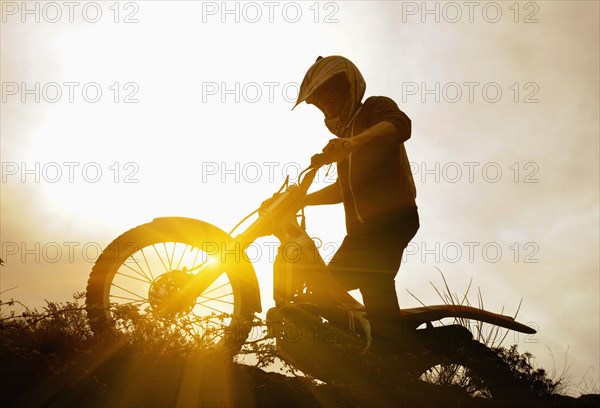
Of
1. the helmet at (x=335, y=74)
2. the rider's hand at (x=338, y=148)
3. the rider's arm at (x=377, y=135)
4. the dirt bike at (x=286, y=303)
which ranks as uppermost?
the helmet at (x=335, y=74)

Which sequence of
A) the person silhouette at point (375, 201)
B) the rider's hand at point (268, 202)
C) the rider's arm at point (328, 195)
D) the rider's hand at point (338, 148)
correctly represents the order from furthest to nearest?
1. the rider's arm at point (328, 195)
2. the rider's hand at point (268, 202)
3. the person silhouette at point (375, 201)
4. the rider's hand at point (338, 148)

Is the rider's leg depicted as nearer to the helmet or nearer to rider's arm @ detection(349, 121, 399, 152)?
rider's arm @ detection(349, 121, 399, 152)

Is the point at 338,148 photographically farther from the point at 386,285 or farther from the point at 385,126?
the point at 386,285

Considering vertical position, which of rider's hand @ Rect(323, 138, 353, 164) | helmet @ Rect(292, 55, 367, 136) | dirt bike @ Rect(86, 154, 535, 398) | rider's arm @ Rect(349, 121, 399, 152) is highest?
helmet @ Rect(292, 55, 367, 136)

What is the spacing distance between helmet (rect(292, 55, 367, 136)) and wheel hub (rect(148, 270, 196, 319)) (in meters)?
1.80

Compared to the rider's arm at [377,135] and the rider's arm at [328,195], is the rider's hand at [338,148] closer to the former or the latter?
the rider's arm at [377,135]

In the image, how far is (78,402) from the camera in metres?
3.61

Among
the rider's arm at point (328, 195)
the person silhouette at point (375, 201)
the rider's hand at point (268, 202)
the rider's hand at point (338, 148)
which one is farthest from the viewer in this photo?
the rider's arm at point (328, 195)

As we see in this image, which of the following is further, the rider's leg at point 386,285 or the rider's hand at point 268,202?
the rider's hand at point 268,202

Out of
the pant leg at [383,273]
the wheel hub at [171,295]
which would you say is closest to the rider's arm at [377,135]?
the pant leg at [383,273]

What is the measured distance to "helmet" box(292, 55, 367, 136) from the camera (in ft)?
16.2

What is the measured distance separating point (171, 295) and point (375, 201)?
6.16 feet

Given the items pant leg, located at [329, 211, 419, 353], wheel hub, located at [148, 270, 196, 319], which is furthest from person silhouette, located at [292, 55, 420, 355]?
wheel hub, located at [148, 270, 196, 319]

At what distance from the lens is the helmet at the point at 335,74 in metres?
4.93
